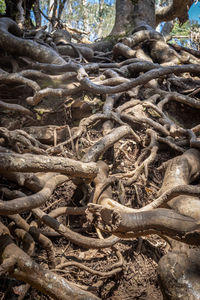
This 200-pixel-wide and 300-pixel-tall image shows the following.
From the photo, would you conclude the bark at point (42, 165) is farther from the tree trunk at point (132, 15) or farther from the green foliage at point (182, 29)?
the green foliage at point (182, 29)

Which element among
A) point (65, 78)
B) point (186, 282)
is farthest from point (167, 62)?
point (186, 282)

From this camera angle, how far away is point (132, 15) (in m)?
7.05

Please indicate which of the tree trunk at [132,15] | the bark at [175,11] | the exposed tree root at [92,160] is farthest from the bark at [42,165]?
the bark at [175,11]

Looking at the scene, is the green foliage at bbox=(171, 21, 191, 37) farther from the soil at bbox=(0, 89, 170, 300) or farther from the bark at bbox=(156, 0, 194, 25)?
the soil at bbox=(0, 89, 170, 300)

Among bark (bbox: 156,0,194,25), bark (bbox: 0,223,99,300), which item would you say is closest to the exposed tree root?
bark (bbox: 0,223,99,300)

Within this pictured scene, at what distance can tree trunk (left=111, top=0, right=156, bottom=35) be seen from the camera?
274 inches

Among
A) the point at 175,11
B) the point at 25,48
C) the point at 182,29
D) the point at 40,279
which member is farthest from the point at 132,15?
the point at 182,29

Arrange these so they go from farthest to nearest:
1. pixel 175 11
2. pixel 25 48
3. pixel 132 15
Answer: pixel 175 11, pixel 132 15, pixel 25 48

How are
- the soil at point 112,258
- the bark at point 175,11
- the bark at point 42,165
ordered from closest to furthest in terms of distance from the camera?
the bark at point 42,165 → the soil at point 112,258 → the bark at point 175,11

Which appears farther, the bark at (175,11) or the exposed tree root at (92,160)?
the bark at (175,11)

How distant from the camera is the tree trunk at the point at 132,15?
6.96m

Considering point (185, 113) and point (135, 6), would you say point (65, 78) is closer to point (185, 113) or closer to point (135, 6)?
point (185, 113)

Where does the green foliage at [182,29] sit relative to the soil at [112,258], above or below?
above

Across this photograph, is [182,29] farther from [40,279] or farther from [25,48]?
[40,279]
